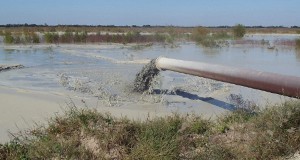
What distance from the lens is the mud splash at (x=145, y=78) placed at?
11.4 meters

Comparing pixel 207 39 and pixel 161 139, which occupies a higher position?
pixel 161 139

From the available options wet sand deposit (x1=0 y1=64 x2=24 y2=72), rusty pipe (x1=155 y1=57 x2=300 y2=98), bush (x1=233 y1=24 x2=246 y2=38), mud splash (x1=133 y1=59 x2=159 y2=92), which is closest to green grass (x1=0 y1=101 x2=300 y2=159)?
rusty pipe (x1=155 y1=57 x2=300 y2=98)

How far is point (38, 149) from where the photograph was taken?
5367 millimetres

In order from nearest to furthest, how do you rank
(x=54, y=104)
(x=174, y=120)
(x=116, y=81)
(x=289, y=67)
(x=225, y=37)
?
→ (x=174, y=120)
(x=54, y=104)
(x=116, y=81)
(x=289, y=67)
(x=225, y=37)

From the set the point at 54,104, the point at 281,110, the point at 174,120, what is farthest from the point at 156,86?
the point at 281,110

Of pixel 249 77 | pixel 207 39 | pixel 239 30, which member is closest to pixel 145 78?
pixel 249 77

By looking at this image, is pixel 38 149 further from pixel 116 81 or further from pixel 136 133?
pixel 116 81

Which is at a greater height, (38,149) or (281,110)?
(281,110)

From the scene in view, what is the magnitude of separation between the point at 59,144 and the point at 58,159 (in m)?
0.27

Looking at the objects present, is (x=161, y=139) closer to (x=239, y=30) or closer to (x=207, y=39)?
(x=207, y=39)

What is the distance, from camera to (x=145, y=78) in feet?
37.8

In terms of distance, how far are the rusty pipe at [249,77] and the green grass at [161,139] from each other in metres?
0.81

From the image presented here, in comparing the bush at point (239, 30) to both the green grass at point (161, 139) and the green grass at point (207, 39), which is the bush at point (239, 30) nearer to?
the green grass at point (207, 39)

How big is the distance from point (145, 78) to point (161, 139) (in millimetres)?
6242
